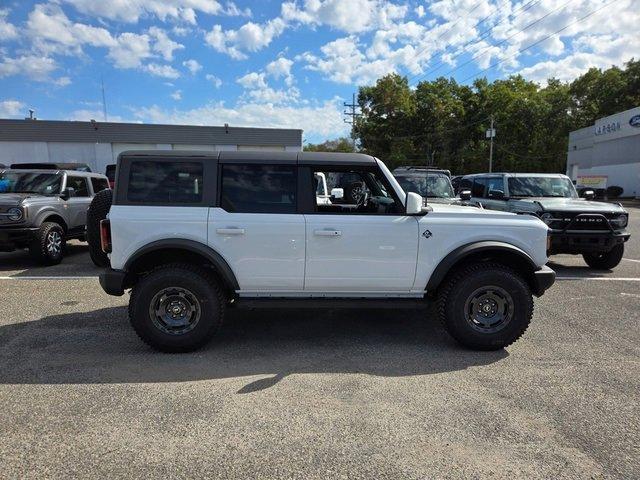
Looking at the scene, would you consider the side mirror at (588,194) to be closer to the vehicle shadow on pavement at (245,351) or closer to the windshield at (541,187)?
the windshield at (541,187)

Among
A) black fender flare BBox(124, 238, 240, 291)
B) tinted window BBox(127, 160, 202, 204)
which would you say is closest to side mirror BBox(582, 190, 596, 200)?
black fender flare BBox(124, 238, 240, 291)

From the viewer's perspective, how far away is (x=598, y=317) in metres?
5.39

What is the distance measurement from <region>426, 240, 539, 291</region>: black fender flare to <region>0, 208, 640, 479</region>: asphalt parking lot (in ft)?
2.37

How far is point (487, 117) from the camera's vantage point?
4975cm

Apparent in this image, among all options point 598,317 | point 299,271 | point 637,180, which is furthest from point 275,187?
point 637,180

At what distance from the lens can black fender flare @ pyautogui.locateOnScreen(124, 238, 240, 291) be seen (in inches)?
159

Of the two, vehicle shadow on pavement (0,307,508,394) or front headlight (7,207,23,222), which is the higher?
front headlight (7,207,23,222)

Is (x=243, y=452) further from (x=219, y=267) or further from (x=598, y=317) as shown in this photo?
(x=598, y=317)

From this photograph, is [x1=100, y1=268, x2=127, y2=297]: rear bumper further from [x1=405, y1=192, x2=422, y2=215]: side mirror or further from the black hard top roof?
[x1=405, y1=192, x2=422, y2=215]: side mirror

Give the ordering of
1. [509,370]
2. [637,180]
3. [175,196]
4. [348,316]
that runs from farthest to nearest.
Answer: [637,180]
[348,316]
[175,196]
[509,370]

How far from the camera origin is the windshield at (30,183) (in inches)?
352

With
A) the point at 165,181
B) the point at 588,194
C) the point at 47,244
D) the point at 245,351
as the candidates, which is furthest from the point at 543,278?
the point at 47,244

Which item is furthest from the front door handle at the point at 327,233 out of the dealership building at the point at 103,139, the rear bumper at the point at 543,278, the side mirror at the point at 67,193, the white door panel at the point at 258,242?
the dealership building at the point at 103,139

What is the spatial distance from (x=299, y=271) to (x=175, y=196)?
1.36m
